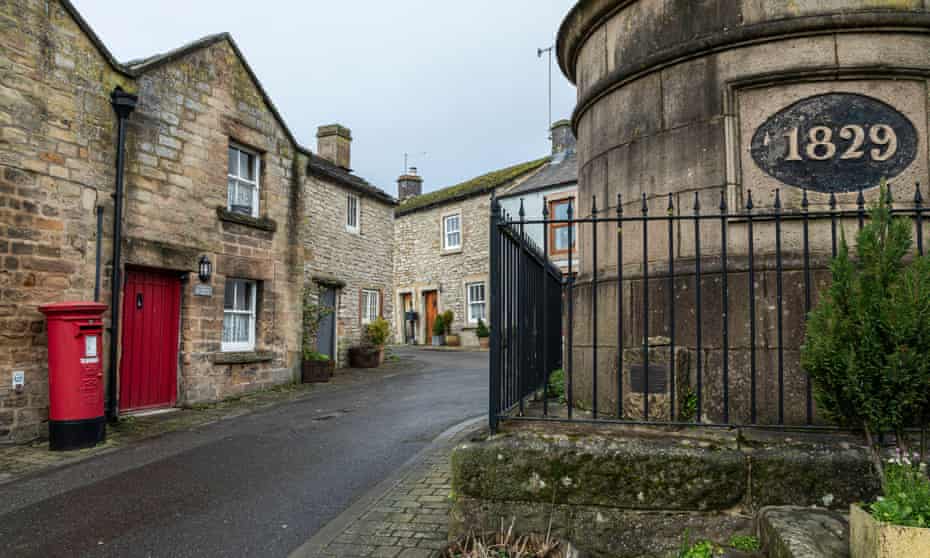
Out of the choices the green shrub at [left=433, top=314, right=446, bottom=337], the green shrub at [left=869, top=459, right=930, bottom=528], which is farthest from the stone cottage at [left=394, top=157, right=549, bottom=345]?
the green shrub at [left=869, top=459, right=930, bottom=528]

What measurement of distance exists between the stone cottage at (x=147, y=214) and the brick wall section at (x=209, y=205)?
3 cm

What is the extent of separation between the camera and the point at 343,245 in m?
17.6

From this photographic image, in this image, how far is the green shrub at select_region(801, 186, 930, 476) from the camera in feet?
Result: 8.55

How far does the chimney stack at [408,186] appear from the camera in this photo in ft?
104

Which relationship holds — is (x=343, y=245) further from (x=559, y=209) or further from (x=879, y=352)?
(x=879, y=352)

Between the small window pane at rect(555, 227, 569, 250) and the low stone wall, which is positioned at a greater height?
the small window pane at rect(555, 227, 569, 250)

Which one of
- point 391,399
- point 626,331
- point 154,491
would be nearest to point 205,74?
point 391,399

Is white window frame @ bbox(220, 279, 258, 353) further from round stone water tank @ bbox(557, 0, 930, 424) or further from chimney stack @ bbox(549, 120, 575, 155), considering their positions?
chimney stack @ bbox(549, 120, 575, 155)

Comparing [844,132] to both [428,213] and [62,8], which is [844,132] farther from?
[428,213]

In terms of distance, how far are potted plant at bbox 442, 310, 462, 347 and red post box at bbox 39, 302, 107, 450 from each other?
61.8 feet

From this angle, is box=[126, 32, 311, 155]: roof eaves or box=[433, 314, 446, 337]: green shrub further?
box=[433, 314, 446, 337]: green shrub

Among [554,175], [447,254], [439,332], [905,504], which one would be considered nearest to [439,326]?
[439,332]

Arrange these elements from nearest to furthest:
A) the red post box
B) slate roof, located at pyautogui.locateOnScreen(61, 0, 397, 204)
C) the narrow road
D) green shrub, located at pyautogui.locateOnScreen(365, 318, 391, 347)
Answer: the narrow road
the red post box
slate roof, located at pyautogui.locateOnScreen(61, 0, 397, 204)
green shrub, located at pyautogui.locateOnScreen(365, 318, 391, 347)

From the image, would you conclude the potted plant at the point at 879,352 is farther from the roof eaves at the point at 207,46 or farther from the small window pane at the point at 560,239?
the small window pane at the point at 560,239
